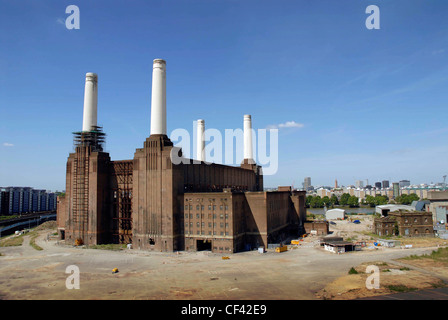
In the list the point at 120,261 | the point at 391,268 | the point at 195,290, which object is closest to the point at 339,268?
the point at 391,268

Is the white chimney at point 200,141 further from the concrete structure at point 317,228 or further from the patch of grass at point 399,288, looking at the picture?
the patch of grass at point 399,288

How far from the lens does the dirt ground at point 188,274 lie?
36.3 m

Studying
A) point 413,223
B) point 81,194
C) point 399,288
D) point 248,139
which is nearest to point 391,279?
point 399,288

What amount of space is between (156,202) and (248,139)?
184ft

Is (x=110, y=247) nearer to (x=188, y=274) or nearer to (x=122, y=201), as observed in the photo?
(x=122, y=201)

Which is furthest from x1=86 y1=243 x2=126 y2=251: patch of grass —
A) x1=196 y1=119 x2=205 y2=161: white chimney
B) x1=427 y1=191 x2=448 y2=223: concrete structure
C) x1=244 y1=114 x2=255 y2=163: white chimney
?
x1=427 y1=191 x2=448 y2=223: concrete structure

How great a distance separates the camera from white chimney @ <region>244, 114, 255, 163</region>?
112 metres

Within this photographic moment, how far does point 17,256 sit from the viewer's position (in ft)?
205

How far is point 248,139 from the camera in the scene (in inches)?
4496

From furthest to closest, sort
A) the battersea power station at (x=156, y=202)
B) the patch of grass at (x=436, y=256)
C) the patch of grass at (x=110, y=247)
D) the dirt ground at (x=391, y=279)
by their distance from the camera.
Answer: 1. the patch of grass at (x=110, y=247)
2. the battersea power station at (x=156, y=202)
3. the patch of grass at (x=436, y=256)
4. the dirt ground at (x=391, y=279)

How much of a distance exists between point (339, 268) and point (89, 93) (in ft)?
228

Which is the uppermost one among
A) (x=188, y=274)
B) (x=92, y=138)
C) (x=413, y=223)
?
(x=92, y=138)

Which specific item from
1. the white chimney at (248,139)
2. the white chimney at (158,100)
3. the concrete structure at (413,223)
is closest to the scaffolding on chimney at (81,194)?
the white chimney at (158,100)
